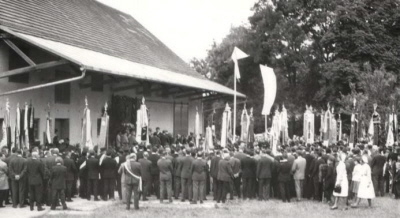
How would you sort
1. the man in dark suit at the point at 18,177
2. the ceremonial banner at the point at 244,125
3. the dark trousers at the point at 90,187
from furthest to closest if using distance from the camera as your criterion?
the ceremonial banner at the point at 244,125, the dark trousers at the point at 90,187, the man in dark suit at the point at 18,177

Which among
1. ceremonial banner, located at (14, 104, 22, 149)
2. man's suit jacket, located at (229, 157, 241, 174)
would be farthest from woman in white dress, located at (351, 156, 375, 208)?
ceremonial banner, located at (14, 104, 22, 149)

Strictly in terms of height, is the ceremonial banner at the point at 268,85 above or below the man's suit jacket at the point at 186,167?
above

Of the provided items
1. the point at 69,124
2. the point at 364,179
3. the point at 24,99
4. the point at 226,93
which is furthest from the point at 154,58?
the point at 364,179

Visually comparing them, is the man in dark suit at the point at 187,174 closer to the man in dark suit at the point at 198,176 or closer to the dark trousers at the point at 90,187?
the man in dark suit at the point at 198,176

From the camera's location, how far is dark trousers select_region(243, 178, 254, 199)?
16281mm

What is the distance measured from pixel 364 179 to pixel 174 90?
1586 centimetres

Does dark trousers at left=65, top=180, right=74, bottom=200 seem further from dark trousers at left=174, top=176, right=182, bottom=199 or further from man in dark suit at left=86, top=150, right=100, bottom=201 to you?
dark trousers at left=174, top=176, right=182, bottom=199

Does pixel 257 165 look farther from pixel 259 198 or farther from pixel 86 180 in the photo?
pixel 86 180

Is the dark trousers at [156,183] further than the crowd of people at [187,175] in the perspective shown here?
Yes

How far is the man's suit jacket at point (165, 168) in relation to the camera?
15156 millimetres

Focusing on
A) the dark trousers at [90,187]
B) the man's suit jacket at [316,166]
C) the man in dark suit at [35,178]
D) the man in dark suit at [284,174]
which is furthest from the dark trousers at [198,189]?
the man in dark suit at [35,178]

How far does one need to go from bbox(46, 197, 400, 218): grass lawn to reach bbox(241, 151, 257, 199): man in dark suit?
0.78 meters

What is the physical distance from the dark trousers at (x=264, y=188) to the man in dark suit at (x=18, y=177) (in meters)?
7.23

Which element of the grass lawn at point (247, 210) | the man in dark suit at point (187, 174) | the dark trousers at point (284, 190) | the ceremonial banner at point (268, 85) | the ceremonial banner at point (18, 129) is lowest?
the grass lawn at point (247, 210)
